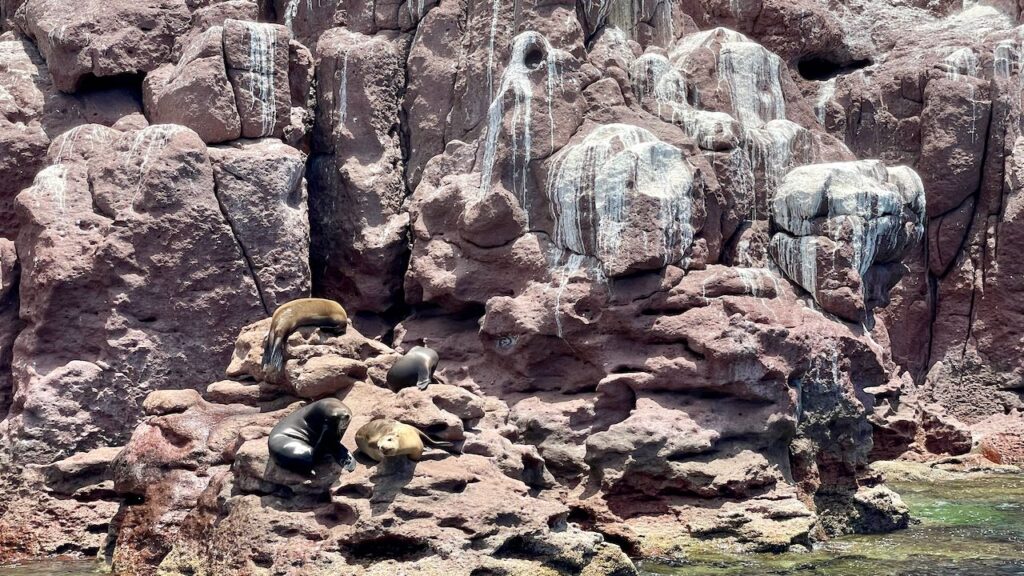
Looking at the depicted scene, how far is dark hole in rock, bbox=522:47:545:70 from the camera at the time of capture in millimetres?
14938

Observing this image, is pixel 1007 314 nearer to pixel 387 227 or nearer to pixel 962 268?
pixel 962 268

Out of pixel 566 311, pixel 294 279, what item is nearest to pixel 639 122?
pixel 566 311

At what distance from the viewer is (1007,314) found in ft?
64.1

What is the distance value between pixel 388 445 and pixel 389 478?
29cm

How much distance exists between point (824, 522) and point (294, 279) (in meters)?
6.21

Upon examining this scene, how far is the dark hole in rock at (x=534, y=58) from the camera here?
14.9m

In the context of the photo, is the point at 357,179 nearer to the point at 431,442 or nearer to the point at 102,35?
the point at 102,35

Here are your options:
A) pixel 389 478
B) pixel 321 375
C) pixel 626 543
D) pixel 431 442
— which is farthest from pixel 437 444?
pixel 626 543

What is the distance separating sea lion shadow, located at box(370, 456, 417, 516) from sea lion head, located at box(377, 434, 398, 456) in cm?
18

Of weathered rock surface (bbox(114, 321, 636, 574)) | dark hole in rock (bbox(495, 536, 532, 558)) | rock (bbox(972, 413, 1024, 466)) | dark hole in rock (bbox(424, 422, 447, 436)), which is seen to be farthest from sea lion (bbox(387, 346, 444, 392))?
rock (bbox(972, 413, 1024, 466))

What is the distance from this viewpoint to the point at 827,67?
21297 mm

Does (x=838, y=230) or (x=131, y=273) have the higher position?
(x=838, y=230)

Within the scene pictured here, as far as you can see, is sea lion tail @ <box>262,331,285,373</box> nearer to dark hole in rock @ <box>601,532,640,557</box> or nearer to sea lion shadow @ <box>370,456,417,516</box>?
sea lion shadow @ <box>370,456,417,516</box>

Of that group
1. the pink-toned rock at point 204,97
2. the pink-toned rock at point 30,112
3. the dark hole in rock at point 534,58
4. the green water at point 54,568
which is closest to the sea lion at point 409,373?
the green water at point 54,568
